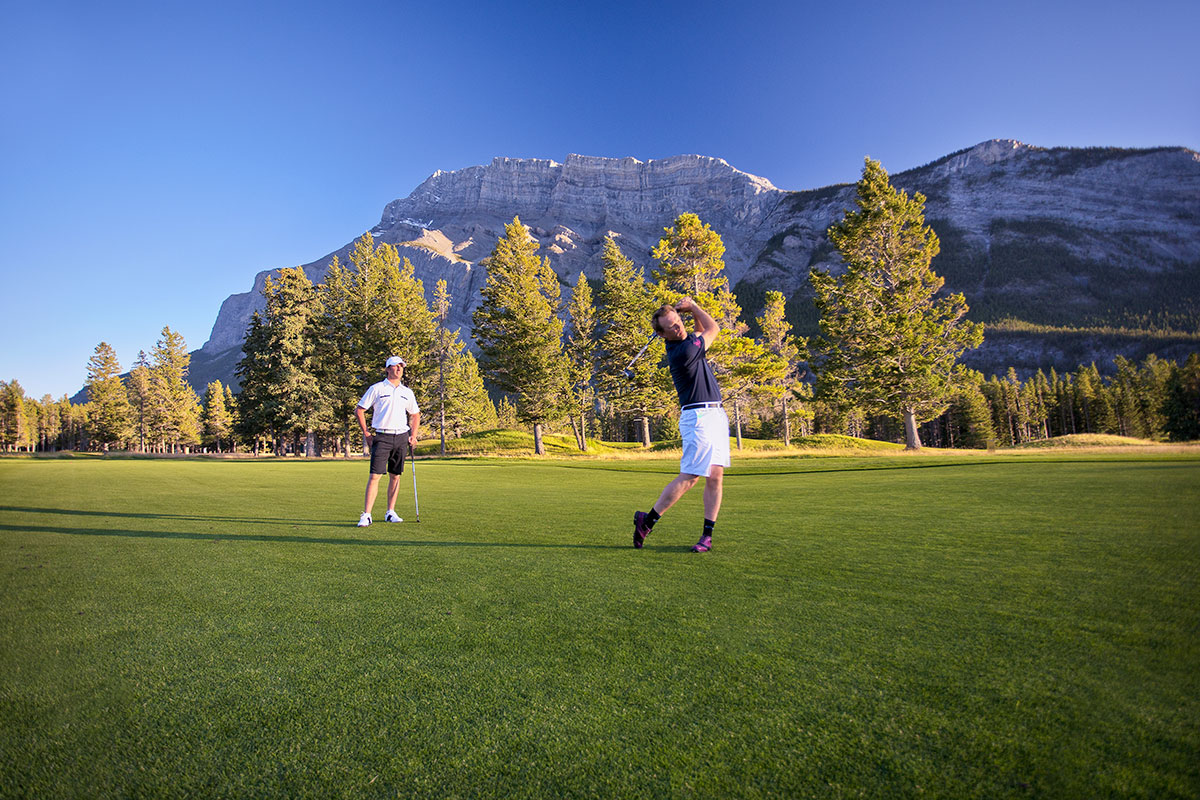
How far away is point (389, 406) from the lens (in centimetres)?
705

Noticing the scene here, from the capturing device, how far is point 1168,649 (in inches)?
84.9

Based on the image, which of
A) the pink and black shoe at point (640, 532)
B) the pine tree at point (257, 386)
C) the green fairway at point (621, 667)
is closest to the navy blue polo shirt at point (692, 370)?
the pink and black shoe at point (640, 532)

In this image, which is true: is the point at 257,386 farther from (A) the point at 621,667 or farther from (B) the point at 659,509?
(A) the point at 621,667

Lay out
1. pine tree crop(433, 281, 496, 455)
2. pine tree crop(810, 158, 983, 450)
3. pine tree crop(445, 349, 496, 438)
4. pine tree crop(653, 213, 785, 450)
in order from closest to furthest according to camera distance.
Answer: pine tree crop(810, 158, 983, 450), pine tree crop(653, 213, 785, 450), pine tree crop(433, 281, 496, 455), pine tree crop(445, 349, 496, 438)

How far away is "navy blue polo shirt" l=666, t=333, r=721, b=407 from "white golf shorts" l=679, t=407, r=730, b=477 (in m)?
0.15

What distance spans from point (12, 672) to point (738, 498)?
313 inches

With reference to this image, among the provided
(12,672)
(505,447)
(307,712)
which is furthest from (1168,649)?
(505,447)

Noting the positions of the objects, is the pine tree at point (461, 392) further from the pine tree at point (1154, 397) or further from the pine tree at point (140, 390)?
the pine tree at point (1154, 397)

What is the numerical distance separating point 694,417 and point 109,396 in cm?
8494

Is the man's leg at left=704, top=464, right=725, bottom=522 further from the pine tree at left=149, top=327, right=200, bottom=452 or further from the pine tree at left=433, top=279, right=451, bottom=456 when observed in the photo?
the pine tree at left=149, top=327, right=200, bottom=452

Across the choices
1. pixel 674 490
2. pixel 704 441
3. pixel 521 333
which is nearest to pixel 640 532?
pixel 674 490

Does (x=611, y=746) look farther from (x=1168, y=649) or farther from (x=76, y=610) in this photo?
(x=76, y=610)

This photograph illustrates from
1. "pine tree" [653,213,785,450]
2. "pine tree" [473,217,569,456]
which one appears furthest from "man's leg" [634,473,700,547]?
"pine tree" [473,217,569,456]

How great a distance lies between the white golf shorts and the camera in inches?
194
